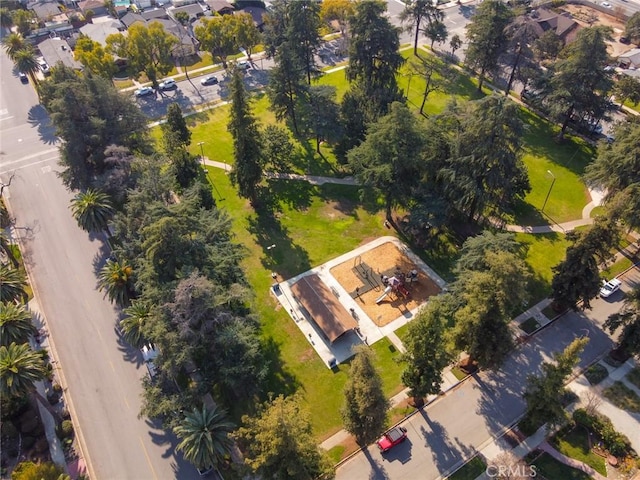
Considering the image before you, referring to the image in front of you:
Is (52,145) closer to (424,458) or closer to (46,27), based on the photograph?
(46,27)

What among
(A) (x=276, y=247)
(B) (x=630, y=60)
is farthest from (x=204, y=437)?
(B) (x=630, y=60)

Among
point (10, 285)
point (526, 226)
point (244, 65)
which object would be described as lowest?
point (526, 226)

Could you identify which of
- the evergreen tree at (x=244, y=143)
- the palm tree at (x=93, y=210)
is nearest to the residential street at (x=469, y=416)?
the evergreen tree at (x=244, y=143)

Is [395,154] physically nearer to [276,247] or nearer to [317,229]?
[317,229]

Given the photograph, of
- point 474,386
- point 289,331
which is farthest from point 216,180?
point 474,386

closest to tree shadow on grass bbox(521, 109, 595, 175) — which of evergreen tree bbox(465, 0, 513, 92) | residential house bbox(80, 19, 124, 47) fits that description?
evergreen tree bbox(465, 0, 513, 92)

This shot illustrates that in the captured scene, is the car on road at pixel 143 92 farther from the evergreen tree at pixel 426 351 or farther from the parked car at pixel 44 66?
the evergreen tree at pixel 426 351
